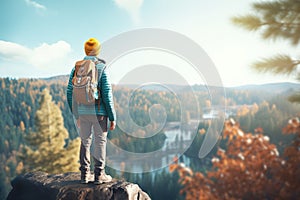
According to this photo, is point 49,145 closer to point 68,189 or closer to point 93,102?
point 68,189

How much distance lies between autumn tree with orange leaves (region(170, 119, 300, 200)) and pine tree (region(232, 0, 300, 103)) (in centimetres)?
49

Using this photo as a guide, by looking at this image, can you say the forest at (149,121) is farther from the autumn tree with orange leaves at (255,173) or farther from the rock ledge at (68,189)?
the rock ledge at (68,189)

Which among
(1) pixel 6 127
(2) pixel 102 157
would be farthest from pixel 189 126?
(1) pixel 6 127

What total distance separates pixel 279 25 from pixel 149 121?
156cm

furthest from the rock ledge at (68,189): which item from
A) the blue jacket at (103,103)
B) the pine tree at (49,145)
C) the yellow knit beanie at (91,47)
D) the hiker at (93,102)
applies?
the pine tree at (49,145)

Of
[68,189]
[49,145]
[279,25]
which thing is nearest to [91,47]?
[68,189]

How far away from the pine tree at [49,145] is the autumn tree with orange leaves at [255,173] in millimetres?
2114

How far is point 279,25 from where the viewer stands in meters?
2.44

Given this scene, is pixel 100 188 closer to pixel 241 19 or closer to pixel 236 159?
pixel 236 159

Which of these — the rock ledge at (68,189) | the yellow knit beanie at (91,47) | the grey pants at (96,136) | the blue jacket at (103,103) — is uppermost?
the yellow knit beanie at (91,47)

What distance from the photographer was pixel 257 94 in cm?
332

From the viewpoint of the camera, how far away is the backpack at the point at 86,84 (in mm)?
2051

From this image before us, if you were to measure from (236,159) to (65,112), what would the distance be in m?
2.74

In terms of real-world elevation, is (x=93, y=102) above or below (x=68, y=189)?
above
